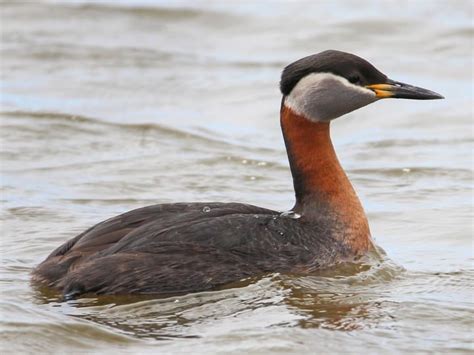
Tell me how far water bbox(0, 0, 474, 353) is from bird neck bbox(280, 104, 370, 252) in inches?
17.3

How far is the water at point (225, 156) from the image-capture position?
8.29 metres

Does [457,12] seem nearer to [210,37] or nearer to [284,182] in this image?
[210,37]

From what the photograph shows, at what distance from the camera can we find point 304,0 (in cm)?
2133

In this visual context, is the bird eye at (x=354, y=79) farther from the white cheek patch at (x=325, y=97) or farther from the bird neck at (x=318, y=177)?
the bird neck at (x=318, y=177)

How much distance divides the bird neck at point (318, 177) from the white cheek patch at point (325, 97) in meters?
0.07

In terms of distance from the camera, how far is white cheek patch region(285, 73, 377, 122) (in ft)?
31.4

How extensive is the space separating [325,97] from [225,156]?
3.97 m

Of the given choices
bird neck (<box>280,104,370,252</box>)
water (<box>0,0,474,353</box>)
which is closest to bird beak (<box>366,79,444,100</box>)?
bird neck (<box>280,104,370,252</box>)

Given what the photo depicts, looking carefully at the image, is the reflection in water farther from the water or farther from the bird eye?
the bird eye

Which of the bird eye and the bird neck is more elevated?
the bird eye

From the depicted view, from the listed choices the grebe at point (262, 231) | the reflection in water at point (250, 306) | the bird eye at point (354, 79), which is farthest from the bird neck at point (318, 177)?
the reflection in water at point (250, 306)

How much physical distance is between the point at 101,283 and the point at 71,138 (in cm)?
587

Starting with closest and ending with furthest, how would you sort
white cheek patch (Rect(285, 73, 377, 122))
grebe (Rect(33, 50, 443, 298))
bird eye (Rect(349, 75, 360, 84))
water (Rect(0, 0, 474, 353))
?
water (Rect(0, 0, 474, 353)), grebe (Rect(33, 50, 443, 298)), white cheek patch (Rect(285, 73, 377, 122)), bird eye (Rect(349, 75, 360, 84))

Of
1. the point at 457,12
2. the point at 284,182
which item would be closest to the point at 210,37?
the point at 457,12
